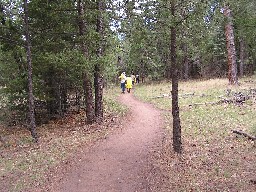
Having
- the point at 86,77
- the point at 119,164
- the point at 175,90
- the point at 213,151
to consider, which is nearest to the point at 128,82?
the point at 86,77

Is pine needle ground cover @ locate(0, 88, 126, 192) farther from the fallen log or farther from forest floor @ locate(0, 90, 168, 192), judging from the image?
the fallen log

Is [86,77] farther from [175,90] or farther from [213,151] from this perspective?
[213,151]

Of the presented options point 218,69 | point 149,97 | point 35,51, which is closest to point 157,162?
point 35,51

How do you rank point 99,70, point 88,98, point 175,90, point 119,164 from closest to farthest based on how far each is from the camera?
point 175,90 < point 119,164 < point 99,70 < point 88,98

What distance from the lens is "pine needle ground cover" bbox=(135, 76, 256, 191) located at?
9.46 m

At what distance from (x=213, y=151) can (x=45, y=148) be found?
6.57m

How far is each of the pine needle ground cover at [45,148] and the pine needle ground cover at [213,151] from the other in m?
3.16

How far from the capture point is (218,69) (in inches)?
1864

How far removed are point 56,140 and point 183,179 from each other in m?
7.21

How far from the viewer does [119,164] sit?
11484mm

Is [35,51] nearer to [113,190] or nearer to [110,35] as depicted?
[110,35]

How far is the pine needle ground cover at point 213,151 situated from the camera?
9.46 metres

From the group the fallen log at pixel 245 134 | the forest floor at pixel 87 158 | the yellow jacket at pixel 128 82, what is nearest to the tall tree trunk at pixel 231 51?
the forest floor at pixel 87 158

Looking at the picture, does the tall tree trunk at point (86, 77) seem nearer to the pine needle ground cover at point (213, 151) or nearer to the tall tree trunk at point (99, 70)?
the tall tree trunk at point (99, 70)
